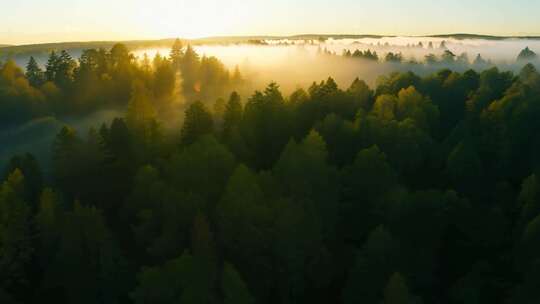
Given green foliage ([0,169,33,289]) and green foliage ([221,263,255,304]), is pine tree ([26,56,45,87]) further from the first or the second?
green foliage ([221,263,255,304])

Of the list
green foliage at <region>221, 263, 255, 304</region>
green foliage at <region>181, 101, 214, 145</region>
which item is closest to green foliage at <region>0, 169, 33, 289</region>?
green foliage at <region>181, 101, 214, 145</region>

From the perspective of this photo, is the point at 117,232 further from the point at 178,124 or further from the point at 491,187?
the point at 491,187

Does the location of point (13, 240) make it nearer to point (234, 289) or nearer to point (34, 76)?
point (234, 289)

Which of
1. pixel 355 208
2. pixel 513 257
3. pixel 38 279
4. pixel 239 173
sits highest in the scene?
pixel 239 173

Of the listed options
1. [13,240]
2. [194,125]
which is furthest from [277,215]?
[13,240]

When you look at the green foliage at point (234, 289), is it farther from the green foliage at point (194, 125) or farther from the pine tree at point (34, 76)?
the pine tree at point (34, 76)

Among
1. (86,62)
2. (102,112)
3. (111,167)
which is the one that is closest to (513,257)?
(111,167)

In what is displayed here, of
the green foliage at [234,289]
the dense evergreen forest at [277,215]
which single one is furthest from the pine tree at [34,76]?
the green foliage at [234,289]

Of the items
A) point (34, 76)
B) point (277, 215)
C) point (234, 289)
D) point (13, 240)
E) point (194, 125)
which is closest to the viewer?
point (234, 289)
